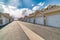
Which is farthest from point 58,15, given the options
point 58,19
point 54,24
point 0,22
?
point 0,22

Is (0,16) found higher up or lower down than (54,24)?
higher up

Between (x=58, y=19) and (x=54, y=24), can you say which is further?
(x=54, y=24)

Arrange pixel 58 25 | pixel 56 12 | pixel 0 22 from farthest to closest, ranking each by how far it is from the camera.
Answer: pixel 0 22 → pixel 56 12 → pixel 58 25

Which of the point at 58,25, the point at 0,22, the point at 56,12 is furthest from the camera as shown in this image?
the point at 0,22

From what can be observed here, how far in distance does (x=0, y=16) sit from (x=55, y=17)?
1896 centimetres

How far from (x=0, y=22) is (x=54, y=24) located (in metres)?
18.0

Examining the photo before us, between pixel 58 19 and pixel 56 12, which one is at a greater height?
pixel 56 12

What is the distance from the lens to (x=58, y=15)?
23.9 m

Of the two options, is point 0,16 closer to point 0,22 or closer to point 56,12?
point 0,22

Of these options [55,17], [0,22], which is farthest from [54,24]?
[0,22]

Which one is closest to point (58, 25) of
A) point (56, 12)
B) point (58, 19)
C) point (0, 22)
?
point (58, 19)

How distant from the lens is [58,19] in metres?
23.7

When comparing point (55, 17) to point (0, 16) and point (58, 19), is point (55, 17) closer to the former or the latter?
point (58, 19)

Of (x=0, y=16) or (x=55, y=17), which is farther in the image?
(x=0, y=16)
